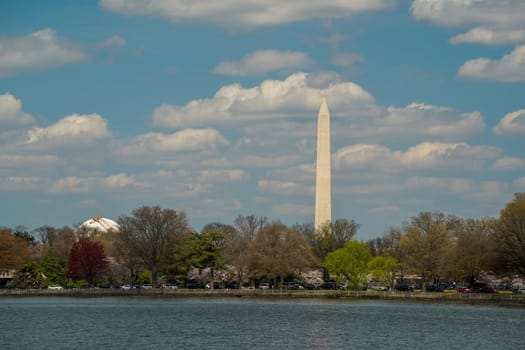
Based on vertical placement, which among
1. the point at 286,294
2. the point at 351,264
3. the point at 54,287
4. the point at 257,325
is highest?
the point at 351,264

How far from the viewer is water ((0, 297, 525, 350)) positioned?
5575cm

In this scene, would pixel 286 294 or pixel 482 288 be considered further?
pixel 482 288

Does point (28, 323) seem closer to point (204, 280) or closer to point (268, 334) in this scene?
point (268, 334)

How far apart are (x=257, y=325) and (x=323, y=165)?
183 ft

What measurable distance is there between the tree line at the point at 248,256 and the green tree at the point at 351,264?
0.13 m

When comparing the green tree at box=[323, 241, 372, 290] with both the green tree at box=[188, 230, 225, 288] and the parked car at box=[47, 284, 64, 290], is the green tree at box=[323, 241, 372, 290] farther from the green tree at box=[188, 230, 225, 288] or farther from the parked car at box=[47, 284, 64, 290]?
the parked car at box=[47, 284, 64, 290]

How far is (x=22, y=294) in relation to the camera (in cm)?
11594

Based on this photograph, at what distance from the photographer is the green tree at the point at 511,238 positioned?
91.8 meters

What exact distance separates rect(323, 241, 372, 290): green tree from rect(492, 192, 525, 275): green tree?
23.4 meters

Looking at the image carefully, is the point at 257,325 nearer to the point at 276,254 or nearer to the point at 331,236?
the point at 276,254

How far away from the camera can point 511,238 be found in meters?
92.7

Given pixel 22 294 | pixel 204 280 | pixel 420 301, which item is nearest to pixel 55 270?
pixel 22 294

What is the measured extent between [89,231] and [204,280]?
6059 cm

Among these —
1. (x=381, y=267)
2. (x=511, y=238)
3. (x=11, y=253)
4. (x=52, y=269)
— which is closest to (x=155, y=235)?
(x=52, y=269)
